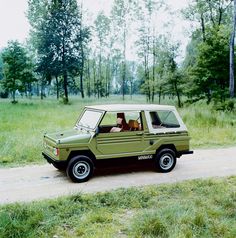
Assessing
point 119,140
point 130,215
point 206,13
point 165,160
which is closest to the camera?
point 130,215

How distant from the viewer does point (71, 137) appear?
26.5 feet

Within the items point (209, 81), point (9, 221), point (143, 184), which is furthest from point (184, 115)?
point (9, 221)

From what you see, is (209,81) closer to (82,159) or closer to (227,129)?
(227,129)

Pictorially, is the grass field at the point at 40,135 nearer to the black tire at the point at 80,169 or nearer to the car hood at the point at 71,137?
the car hood at the point at 71,137

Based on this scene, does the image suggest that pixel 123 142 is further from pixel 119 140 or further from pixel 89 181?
pixel 89 181

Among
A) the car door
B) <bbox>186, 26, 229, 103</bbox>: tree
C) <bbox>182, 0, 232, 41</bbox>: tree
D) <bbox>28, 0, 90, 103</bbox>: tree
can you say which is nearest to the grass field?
the car door

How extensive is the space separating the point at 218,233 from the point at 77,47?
37.3 metres

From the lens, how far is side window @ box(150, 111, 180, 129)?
9281 mm

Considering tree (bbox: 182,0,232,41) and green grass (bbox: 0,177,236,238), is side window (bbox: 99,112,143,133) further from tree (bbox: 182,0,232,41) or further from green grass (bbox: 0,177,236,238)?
tree (bbox: 182,0,232,41)

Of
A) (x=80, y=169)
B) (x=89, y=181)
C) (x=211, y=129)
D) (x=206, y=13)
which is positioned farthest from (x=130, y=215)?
(x=206, y=13)

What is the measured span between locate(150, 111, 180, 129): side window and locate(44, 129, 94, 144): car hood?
1.97 metres

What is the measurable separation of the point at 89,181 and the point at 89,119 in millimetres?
1675

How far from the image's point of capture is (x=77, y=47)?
1598 inches

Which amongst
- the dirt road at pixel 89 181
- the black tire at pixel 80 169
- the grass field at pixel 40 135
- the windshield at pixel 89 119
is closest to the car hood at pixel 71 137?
the windshield at pixel 89 119
